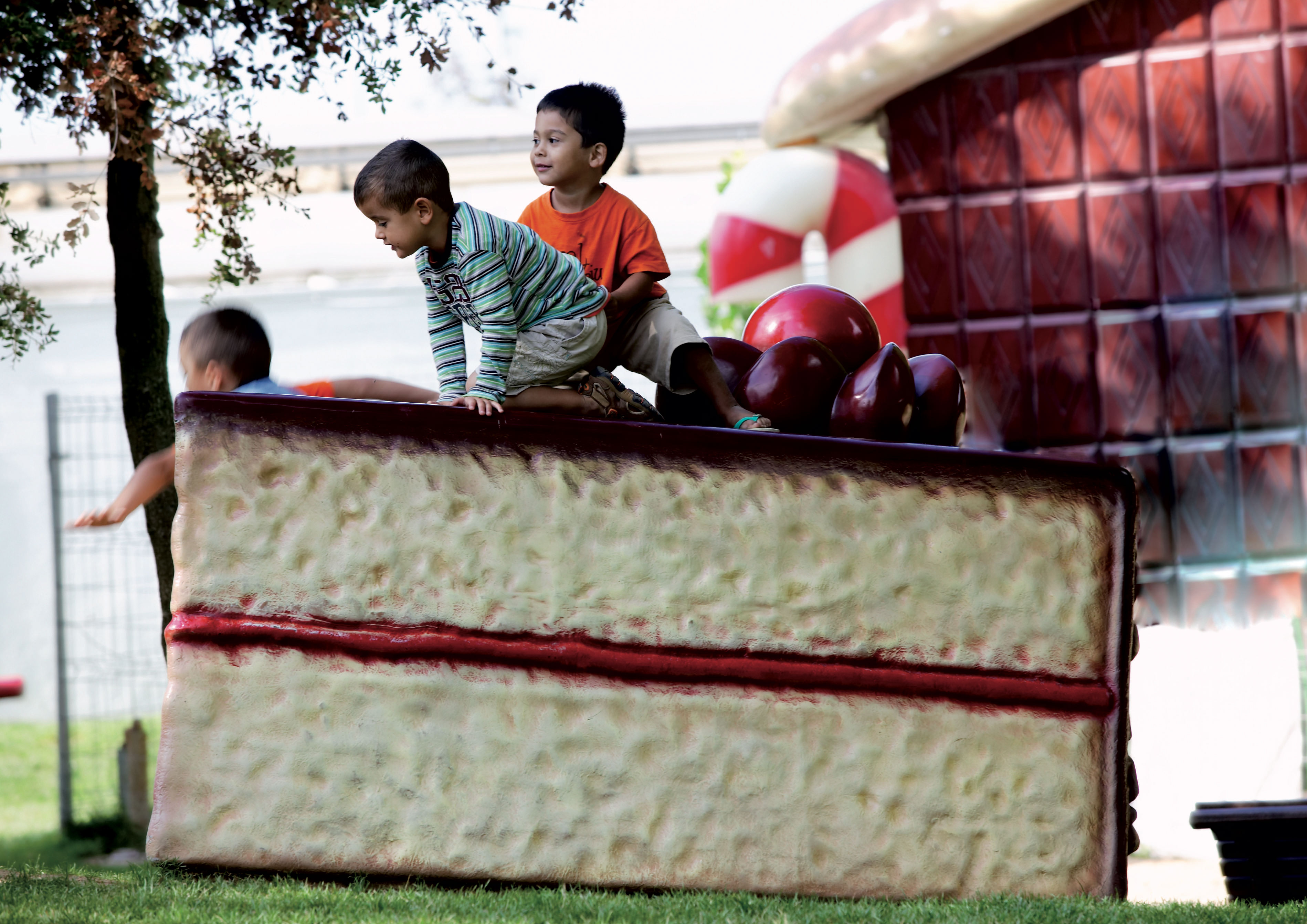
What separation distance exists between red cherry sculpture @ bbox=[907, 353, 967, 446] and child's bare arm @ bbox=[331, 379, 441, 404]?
0.96m

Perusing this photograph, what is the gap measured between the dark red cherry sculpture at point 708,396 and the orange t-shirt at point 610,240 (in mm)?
171

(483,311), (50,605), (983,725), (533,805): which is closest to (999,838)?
(983,725)

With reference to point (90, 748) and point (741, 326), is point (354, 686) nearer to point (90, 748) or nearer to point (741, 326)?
point (741, 326)

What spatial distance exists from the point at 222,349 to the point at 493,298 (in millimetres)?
628

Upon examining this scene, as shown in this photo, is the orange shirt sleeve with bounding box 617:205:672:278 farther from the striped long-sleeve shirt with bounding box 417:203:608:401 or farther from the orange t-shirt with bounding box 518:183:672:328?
the striped long-sleeve shirt with bounding box 417:203:608:401

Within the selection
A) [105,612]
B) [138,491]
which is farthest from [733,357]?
[105,612]

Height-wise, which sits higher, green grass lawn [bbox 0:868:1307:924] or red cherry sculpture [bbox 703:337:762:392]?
red cherry sculpture [bbox 703:337:762:392]

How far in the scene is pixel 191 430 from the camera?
1.94 metres

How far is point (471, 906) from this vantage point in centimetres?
174

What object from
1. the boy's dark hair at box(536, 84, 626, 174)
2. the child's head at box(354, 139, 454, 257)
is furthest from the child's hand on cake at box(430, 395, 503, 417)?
the boy's dark hair at box(536, 84, 626, 174)

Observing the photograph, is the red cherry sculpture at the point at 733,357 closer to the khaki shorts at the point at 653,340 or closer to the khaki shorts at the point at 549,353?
the khaki shorts at the point at 653,340

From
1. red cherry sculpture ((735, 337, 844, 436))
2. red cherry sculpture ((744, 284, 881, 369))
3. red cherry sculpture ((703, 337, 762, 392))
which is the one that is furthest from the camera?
red cherry sculpture ((744, 284, 881, 369))

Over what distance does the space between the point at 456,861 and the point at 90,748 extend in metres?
5.22

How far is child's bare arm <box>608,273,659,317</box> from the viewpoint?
7.97ft
